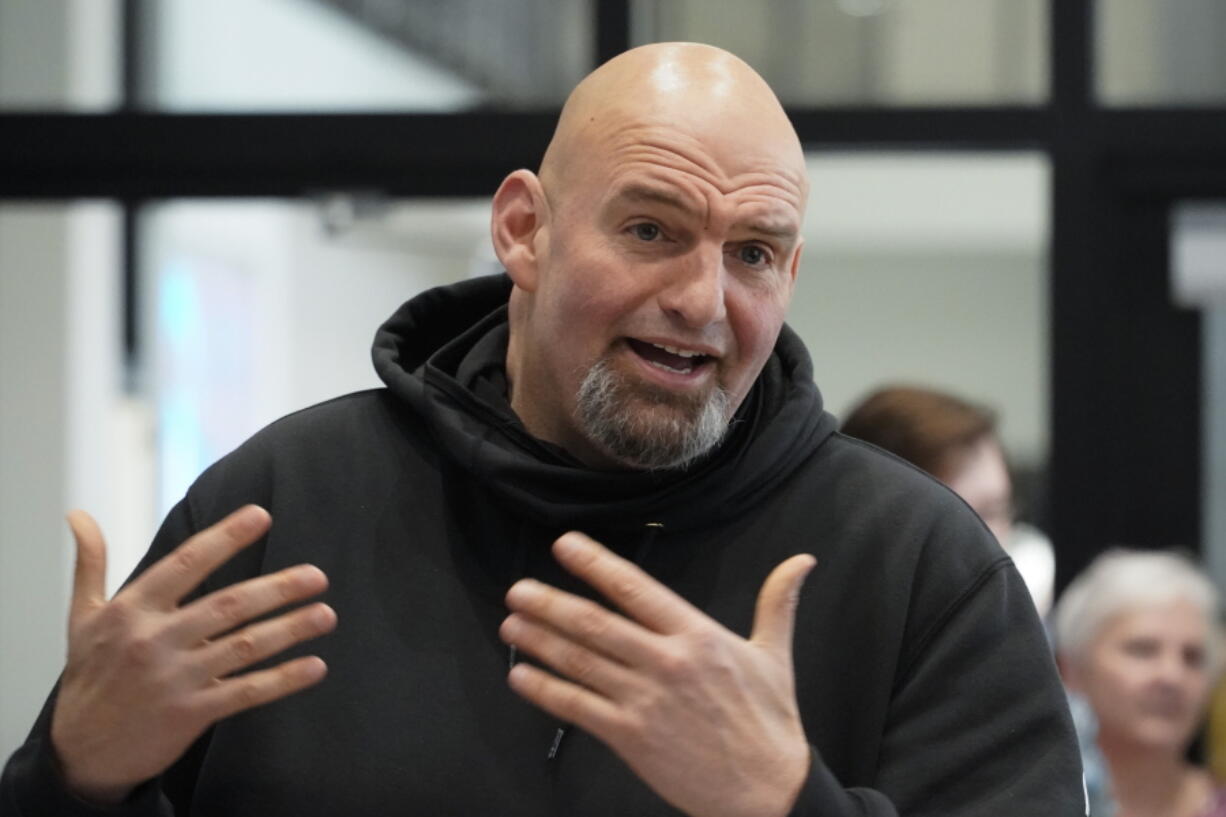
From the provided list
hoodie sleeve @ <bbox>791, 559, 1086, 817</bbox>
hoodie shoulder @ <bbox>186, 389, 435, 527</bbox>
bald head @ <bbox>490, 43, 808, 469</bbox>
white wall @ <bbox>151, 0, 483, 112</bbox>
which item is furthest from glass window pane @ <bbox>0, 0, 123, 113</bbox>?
hoodie sleeve @ <bbox>791, 559, 1086, 817</bbox>

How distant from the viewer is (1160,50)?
142 inches

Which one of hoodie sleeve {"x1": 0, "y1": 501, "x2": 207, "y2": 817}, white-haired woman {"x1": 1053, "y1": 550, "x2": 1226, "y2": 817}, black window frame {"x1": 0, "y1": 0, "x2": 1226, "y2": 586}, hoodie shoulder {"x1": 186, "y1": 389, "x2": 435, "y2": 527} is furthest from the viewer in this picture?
black window frame {"x1": 0, "y1": 0, "x2": 1226, "y2": 586}

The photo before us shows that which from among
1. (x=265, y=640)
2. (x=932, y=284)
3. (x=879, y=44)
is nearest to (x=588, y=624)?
(x=265, y=640)

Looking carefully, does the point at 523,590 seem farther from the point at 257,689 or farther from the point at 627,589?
the point at 257,689

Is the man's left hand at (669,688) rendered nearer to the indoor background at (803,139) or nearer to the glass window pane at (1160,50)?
the indoor background at (803,139)

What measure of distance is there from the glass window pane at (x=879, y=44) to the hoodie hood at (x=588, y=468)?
2.05 metres

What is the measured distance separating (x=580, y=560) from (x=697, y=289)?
11.9 inches

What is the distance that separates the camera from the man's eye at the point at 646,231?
60.2 inches

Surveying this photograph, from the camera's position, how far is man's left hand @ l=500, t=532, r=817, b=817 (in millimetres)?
1237

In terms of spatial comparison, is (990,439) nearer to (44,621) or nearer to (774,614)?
(774,614)

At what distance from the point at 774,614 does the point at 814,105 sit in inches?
97.5

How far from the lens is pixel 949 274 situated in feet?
19.4

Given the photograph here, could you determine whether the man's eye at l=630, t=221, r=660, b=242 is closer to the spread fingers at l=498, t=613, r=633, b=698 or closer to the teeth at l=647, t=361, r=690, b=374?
the teeth at l=647, t=361, r=690, b=374

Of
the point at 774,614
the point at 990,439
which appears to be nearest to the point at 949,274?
the point at 990,439
